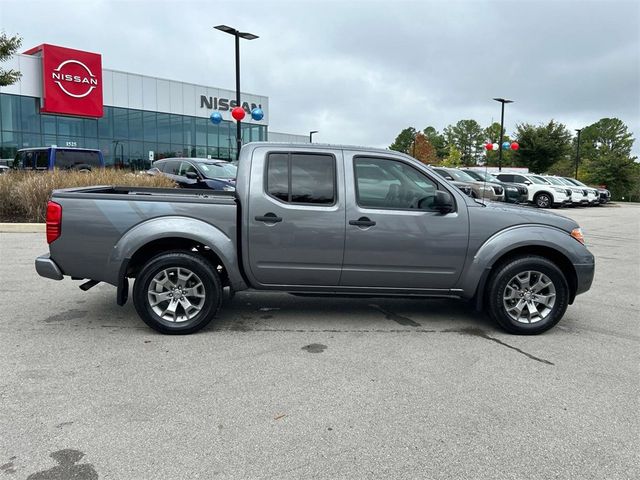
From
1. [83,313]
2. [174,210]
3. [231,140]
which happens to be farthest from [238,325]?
[231,140]

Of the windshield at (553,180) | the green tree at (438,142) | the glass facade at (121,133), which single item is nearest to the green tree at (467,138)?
the green tree at (438,142)

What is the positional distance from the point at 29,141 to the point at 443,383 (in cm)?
3797

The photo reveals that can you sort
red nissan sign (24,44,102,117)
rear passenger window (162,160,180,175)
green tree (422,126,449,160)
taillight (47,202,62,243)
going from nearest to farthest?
taillight (47,202,62,243) < rear passenger window (162,160,180,175) < red nissan sign (24,44,102,117) < green tree (422,126,449,160)

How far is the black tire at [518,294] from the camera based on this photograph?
16.4 feet

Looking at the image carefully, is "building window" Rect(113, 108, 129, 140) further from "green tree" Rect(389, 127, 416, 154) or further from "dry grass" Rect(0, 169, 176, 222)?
"green tree" Rect(389, 127, 416, 154)

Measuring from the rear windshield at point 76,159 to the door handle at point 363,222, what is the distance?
13.3 meters

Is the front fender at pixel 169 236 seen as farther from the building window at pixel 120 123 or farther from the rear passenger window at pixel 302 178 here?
the building window at pixel 120 123

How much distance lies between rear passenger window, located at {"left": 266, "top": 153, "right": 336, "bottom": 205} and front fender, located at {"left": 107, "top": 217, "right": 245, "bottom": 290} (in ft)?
2.21

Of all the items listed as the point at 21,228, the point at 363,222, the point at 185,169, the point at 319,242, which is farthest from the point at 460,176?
the point at 319,242

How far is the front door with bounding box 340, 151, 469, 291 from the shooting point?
16.1ft

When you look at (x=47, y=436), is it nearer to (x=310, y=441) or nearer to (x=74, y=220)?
(x=310, y=441)

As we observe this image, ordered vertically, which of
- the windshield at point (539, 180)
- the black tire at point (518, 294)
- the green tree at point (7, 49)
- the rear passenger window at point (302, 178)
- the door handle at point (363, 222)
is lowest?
the black tire at point (518, 294)

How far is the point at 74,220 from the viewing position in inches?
187

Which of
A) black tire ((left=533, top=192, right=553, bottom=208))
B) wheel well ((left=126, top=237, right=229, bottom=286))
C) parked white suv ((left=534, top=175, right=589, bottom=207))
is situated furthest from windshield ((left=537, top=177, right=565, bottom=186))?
wheel well ((left=126, top=237, right=229, bottom=286))
